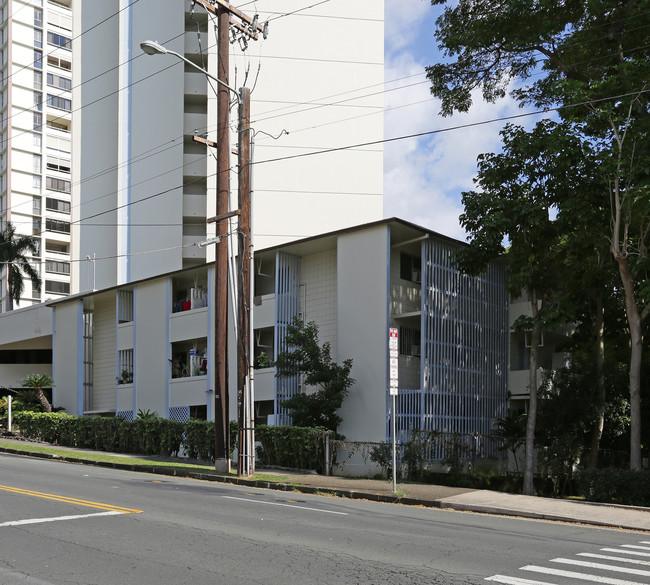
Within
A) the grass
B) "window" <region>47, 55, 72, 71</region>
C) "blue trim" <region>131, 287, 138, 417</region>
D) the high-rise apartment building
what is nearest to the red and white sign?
the grass

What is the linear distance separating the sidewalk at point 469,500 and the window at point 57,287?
6641 cm

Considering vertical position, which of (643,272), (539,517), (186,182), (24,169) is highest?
(24,169)

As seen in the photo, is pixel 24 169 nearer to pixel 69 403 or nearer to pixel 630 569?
pixel 69 403

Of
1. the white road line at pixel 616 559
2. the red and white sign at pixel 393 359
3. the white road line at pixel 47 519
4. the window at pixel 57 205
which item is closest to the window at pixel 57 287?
the window at pixel 57 205

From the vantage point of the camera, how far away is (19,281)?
2506 inches

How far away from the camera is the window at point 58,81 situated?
281 feet

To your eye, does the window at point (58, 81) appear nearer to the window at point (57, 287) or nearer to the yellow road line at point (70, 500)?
the window at point (57, 287)

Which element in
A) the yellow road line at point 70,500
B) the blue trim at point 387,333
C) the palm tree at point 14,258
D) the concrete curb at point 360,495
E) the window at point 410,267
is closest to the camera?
the yellow road line at point 70,500

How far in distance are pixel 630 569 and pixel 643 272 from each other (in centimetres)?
1318

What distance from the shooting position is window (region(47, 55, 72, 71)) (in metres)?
85.6

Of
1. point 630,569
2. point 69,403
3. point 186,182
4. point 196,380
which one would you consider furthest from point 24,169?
point 630,569

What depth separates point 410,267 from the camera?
2648 centimetres

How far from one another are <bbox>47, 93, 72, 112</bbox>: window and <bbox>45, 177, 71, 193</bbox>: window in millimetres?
8249

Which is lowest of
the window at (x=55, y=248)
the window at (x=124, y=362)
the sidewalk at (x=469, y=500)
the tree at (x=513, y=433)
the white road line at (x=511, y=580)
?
the sidewalk at (x=469, y=500)
